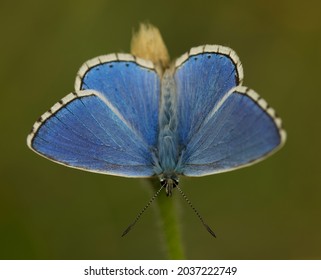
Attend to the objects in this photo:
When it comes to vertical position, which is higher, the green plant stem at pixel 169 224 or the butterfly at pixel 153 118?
the butterfly at pixel 153 118

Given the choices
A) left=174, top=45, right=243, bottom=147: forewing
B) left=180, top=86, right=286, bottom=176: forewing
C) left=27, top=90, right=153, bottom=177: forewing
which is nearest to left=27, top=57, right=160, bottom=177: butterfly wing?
left=27, top=90, right=153, bottom=177: forewing

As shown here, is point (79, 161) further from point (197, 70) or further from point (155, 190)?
point (197, 70)

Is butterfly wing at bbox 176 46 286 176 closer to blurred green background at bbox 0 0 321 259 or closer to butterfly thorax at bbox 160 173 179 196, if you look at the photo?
butterfly thorax at bbox 160 173 179 196

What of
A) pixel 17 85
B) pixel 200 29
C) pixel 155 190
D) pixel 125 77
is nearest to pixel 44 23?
pixel 17 85

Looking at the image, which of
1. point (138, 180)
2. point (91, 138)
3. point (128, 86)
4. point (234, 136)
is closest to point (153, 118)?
point (128, 86)

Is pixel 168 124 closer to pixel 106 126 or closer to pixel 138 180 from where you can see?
pixel 106 126

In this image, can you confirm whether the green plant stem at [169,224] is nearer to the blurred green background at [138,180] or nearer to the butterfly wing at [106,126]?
the butterfly wing at [106,126]

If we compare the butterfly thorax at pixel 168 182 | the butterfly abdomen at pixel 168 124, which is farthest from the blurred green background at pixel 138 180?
the butterfly thorax at pixel 168 182
